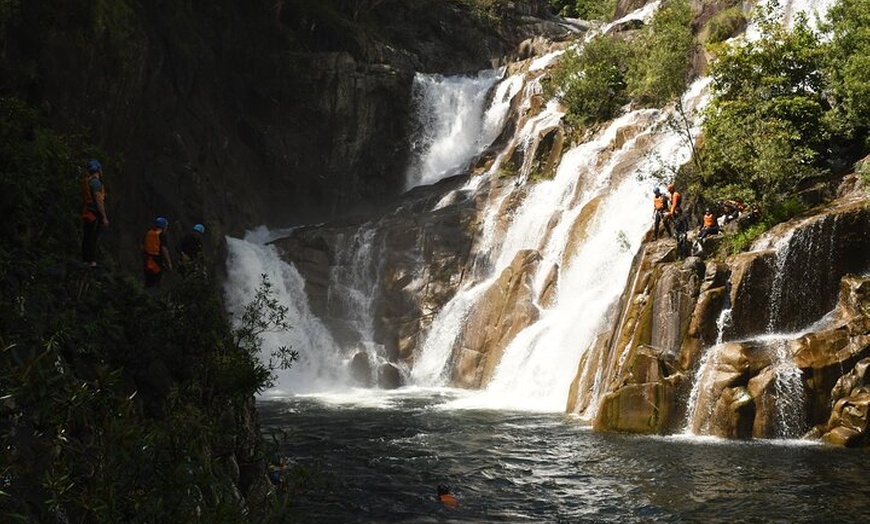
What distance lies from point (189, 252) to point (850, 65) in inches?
749

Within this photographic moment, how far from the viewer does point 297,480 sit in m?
7.36

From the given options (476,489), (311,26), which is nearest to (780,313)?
(476,489)

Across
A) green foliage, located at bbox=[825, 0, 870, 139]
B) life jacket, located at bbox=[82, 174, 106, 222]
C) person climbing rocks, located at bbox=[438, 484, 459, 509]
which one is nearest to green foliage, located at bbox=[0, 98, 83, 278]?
life jacket, located at bbox=[82, 174, 106, 222]

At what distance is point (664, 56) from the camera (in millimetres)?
27703

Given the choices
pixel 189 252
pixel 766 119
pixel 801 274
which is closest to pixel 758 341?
pixel 801 274

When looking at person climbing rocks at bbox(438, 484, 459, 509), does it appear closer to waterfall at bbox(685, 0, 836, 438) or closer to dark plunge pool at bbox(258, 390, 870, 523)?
dark plunge pool at bbox(258, 390, 870, 523)

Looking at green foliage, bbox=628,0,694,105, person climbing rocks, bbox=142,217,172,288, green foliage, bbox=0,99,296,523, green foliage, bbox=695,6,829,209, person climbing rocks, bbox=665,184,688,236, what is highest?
green foliage, bbox=628,0,694,105

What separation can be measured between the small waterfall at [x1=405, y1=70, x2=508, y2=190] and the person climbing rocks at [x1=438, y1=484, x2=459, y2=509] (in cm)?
3527

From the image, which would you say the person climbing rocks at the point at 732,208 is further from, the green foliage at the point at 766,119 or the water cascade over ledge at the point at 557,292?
the water cascade over ledge at the point at 557,292

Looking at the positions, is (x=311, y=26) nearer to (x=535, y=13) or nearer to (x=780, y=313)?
(x=535, y=13)

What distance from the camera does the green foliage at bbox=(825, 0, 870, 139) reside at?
21320mm

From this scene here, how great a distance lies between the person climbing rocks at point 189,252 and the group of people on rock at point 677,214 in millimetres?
12462

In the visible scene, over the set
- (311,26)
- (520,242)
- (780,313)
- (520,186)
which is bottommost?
(780,313)

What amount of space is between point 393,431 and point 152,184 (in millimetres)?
18686
